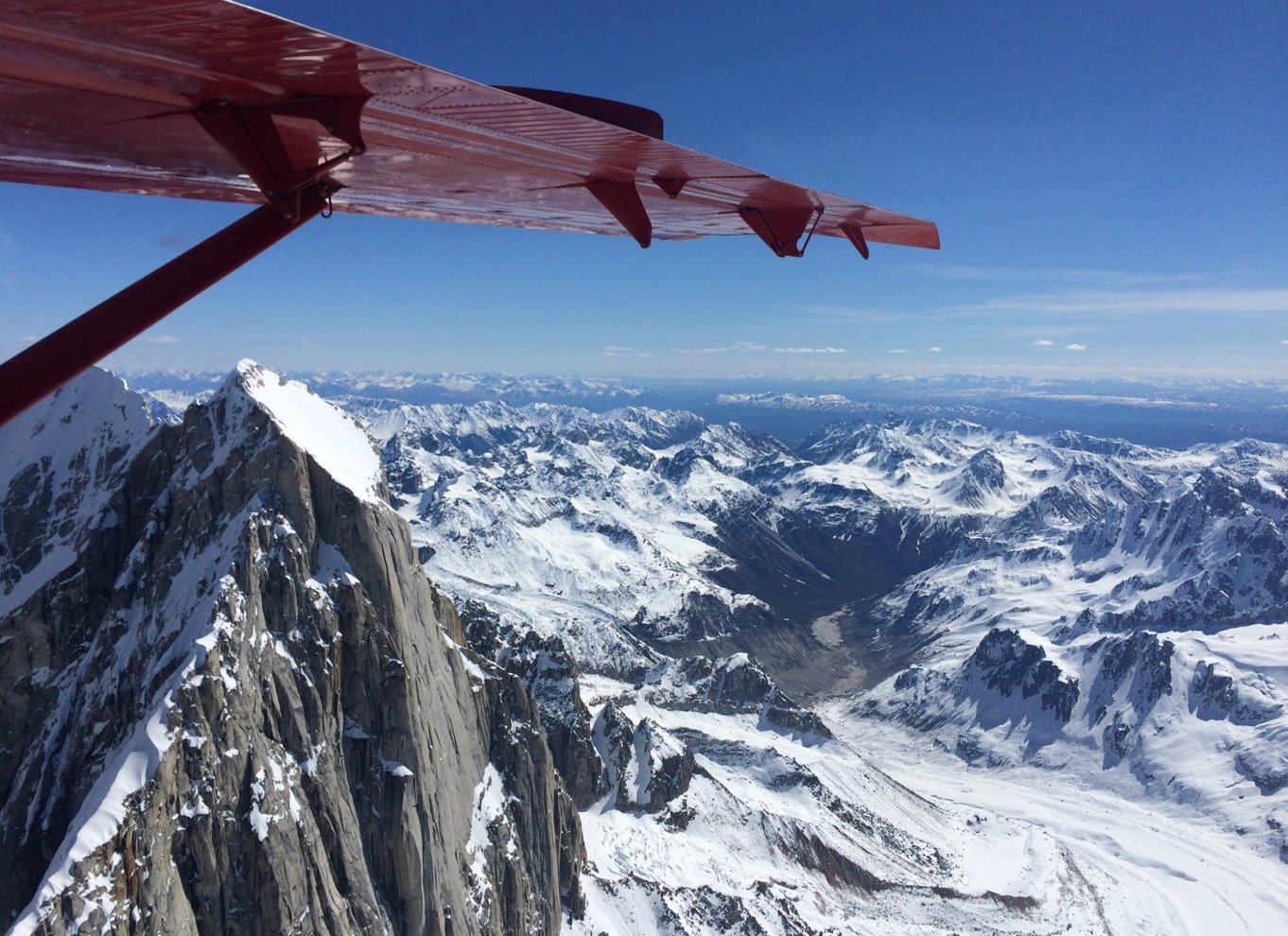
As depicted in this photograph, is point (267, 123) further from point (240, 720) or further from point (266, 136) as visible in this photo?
point (240, 720)

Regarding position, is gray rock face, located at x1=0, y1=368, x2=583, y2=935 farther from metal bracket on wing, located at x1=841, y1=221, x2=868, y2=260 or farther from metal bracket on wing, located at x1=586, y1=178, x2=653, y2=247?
metal bracket on wing, located at x1=841, y1=221, x2=868, y2=260

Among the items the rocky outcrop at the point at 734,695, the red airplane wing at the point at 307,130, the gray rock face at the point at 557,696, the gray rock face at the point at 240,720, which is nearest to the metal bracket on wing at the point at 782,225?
the red airplane wing at the point at 307,130

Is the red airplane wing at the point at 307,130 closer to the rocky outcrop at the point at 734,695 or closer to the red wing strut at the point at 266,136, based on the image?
the red wing strut at the point at 266,136

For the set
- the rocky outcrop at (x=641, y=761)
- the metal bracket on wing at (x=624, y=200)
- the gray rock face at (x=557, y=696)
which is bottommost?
the rocky outcrop at (x=641, y=761)

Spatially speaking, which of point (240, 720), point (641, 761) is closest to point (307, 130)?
point (240, 720)

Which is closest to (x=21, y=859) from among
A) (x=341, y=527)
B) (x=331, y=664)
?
(x=331, y=664)

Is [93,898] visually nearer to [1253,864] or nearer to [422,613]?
[422,613]

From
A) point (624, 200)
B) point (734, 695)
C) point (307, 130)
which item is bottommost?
point (734, 695)
